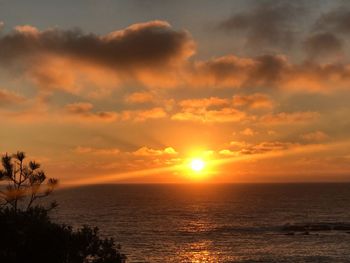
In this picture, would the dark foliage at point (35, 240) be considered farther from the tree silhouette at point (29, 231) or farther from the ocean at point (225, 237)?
the ocean at point (225, 237)

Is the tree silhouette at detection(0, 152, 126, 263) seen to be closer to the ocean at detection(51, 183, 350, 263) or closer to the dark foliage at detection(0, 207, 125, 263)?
the dark foliage at detection(0, 207, 125, 263)

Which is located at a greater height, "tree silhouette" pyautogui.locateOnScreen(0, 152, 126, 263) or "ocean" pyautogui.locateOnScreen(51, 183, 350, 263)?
"tree silhouette" pyautogui.locateOnScreen(0, 152, 126, 263)

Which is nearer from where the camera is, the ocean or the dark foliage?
the dark foliage

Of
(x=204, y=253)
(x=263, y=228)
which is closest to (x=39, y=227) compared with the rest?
(x=204, y=253)

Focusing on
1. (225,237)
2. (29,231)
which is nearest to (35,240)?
(29,231)

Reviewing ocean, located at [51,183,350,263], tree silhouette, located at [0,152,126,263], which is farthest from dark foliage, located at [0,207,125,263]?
ocean, located at [51,183,350,263]

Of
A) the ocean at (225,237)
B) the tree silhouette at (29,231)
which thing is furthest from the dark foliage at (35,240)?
the ocean at (225,237)

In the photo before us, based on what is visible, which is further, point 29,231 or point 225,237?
point 225,237

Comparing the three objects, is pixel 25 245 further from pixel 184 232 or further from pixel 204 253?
pixel 184 232

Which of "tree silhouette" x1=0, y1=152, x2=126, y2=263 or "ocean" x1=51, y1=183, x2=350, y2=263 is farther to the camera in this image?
"ocean" x1=51, y1=183, x2=350, y2=263

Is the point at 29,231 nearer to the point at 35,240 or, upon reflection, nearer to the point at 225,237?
the point at 35,240

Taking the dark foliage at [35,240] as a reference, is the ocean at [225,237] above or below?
below

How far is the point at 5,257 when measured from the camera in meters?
25.2

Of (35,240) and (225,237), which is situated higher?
(35,240)
